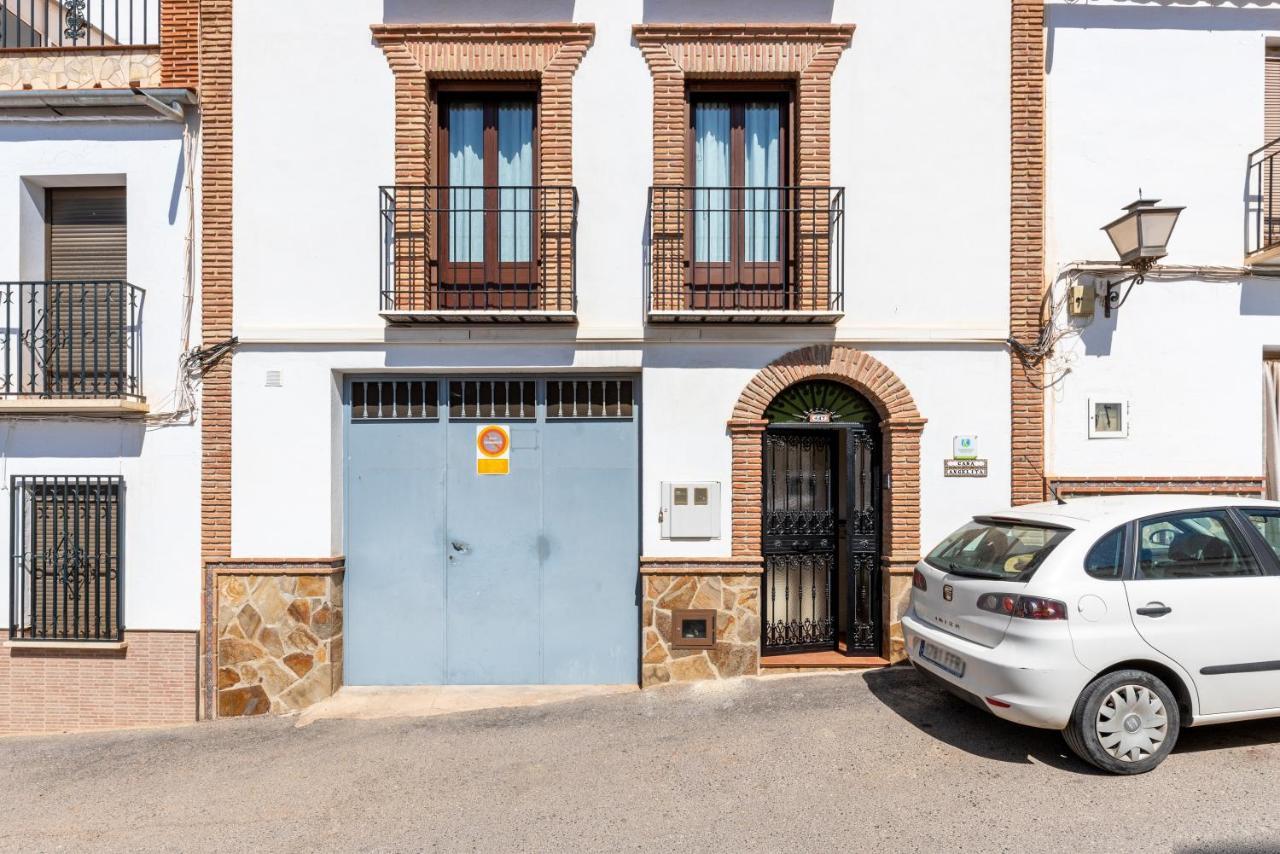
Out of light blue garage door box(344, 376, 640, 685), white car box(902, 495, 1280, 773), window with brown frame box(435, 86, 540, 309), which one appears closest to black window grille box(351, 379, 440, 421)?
light blue garage door box(344, 376, 640, 685)

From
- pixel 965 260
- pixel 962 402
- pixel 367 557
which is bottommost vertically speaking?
pixel 367 557

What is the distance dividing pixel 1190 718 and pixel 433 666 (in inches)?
226

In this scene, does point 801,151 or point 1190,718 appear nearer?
point 1190,718

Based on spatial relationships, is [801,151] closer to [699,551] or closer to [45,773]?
[699,551]

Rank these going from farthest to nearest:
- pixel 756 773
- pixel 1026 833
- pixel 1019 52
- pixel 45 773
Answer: pixel 1019 52 → pixel 45 773 → pixel 756 773 → pixel 1026 833

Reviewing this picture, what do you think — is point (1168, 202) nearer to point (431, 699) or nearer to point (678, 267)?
point (678, 267)

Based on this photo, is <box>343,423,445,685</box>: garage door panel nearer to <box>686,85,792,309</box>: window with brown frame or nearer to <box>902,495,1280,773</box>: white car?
<box>686,85,792,309</box>: window with brown frame

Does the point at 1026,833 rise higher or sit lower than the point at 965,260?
lower

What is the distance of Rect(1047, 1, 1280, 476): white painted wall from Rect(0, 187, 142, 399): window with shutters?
8462 mm

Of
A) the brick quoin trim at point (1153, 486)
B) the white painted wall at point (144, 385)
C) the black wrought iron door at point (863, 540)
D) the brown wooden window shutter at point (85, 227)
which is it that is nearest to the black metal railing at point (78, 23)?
the white painted wall at point (144, 385)

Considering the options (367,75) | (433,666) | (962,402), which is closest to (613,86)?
(367,75)

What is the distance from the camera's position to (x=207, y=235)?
19.3 feet

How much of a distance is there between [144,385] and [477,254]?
3.21 meters

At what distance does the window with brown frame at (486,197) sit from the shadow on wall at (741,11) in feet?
4.65
